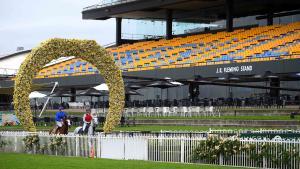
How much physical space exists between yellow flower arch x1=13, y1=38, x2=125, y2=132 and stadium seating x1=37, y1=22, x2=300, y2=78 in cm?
1818

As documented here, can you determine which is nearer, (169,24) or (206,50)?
(206,50)

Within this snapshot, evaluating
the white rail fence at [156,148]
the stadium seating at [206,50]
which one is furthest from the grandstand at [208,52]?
the white rail fence at [156,148]

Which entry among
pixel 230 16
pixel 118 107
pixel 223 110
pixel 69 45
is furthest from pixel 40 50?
pixel 230 16

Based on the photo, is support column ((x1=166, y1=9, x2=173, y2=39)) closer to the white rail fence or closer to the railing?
the railing

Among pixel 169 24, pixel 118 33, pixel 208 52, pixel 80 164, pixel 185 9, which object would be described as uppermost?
pixel 185 9

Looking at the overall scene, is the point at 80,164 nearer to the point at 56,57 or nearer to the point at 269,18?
the point at 56,57

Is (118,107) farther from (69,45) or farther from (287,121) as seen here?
(287,121)

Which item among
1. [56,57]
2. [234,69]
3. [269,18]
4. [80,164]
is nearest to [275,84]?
[234,69]

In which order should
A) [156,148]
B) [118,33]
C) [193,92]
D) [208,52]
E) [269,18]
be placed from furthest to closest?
[118,33], [269,18], [208,52], [193,92], [156,148]

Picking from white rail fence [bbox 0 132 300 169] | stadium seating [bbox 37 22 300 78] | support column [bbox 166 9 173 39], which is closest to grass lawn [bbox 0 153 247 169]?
white rail fence [bbox 0 132 300 169]

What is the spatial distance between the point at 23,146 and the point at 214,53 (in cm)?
3375

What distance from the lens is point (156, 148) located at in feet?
75.3

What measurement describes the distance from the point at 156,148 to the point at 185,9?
50.2 meters

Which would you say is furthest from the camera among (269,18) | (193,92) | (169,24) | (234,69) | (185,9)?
(169,24)
